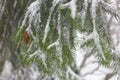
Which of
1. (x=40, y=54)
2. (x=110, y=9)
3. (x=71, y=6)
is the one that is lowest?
(x=40, y=54)

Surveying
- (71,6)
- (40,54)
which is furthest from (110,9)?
(40,54)

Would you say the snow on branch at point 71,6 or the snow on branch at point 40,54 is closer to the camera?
the snow on branch at point 71,6

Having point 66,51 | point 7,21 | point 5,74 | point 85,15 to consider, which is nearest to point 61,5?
point 85,15

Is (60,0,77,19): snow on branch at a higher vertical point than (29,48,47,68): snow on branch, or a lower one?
higher

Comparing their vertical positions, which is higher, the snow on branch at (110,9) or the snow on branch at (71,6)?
the snow on branch at (71,6)

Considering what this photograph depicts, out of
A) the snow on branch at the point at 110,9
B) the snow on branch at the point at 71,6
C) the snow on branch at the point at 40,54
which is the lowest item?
the snow on branch at the point at 40,54

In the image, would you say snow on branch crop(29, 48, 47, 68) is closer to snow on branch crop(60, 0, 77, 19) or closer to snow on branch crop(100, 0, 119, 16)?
snow on branch crop(60, 0, 77, 19)

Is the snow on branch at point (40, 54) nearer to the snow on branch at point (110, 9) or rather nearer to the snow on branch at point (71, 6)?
the snow on branch at point (71, 6)

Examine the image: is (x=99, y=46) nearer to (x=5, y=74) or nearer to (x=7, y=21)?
(x=7, y=21)

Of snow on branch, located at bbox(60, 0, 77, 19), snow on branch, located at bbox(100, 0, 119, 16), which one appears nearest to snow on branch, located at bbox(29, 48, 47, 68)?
snow on branch, located at bbox(60, 0, 77, 19)

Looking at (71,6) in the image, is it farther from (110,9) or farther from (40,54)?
(40,54)

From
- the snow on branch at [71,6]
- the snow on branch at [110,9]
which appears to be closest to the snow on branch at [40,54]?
the snow on branch at [71,6]
